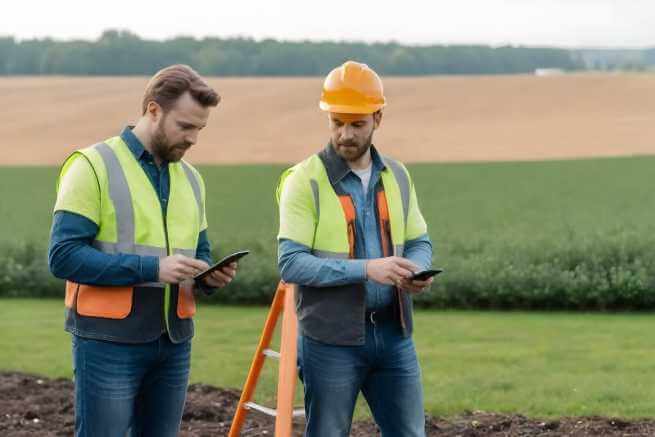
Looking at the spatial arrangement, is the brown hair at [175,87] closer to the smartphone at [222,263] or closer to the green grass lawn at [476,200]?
the smartphone at [222,263]

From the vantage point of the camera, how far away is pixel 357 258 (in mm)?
4703

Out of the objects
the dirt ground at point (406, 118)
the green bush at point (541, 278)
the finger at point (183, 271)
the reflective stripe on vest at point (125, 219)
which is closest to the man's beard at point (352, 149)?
the reflective stripe on vest at point (125, 219)

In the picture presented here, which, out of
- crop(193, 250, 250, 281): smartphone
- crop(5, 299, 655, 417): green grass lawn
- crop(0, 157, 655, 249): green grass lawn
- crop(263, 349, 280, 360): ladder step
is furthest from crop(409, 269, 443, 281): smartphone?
crop(0, 157, 655, 249): green grass lawn

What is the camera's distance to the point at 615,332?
12.4m

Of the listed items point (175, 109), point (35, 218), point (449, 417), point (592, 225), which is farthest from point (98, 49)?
point (175, 109)

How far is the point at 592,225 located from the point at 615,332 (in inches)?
312

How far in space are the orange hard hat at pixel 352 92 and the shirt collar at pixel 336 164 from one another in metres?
0.16

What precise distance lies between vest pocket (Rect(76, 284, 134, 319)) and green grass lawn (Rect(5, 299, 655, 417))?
4489 mm

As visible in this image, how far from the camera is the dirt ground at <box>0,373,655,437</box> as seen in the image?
25.0ft

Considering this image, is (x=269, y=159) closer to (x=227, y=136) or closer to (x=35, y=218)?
(x=227, y=136)

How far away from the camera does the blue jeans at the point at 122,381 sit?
14.4ft

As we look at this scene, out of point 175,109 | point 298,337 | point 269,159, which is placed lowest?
point 269,159

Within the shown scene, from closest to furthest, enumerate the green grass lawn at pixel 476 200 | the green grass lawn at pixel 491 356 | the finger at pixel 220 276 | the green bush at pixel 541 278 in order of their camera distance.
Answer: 1. the finger at pixel 220 276
2. the green grass lawn at pixel 491 356
3. the green bush at pixel 541 278
4. the green grass lawn at pixel 476 200

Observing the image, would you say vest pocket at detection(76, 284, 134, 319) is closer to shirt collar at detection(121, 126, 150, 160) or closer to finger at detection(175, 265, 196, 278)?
finger at detection(175, 265, 196, 278)
